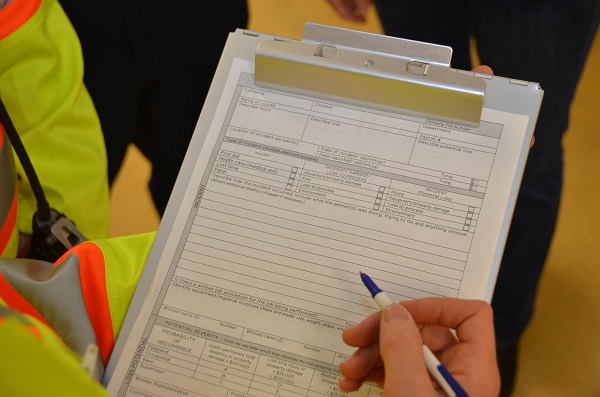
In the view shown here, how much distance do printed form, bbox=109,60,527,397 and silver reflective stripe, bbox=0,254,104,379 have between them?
0.14 ft

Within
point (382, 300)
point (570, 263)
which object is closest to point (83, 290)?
point (382, 300)

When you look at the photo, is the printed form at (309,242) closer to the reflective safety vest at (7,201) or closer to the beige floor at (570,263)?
the reflective safety vest at (7,201)

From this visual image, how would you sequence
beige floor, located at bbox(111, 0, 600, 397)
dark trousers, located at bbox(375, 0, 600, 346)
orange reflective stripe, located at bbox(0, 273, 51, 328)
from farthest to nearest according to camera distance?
beige floor, located at bbox(111, 0, 600, 397) → dark trousers, located at bbox(375, 0, 600, 346) → orange reflective stripe, located at bbox(0, 273, 51, 328)

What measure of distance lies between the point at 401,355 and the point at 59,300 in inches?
11.9

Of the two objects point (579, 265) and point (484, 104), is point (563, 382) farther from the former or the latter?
point (484, 104)

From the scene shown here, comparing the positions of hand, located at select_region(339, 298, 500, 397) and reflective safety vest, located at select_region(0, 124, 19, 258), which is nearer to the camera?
hand, located at select_region(339, 298, 500, 397)

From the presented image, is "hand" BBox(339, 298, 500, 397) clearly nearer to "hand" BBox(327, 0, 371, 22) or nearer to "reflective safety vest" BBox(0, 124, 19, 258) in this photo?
"reflective safety vest" BBox(0, 124, 19, 258)

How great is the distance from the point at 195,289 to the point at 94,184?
0.25 m

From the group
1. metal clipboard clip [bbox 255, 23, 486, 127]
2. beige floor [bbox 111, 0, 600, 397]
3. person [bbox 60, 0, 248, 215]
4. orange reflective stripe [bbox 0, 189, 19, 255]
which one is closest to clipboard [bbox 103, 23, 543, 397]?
metal clipboard clip [bbox 255, 23, 486, 127]

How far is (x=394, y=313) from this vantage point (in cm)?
58

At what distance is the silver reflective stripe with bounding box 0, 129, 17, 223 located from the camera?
732 mm

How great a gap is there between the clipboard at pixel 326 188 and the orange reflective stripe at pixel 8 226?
164 millimetres

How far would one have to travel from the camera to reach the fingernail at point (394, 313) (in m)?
0.58

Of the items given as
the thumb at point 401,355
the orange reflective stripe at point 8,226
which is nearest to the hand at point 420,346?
the thumb at point 401,355
